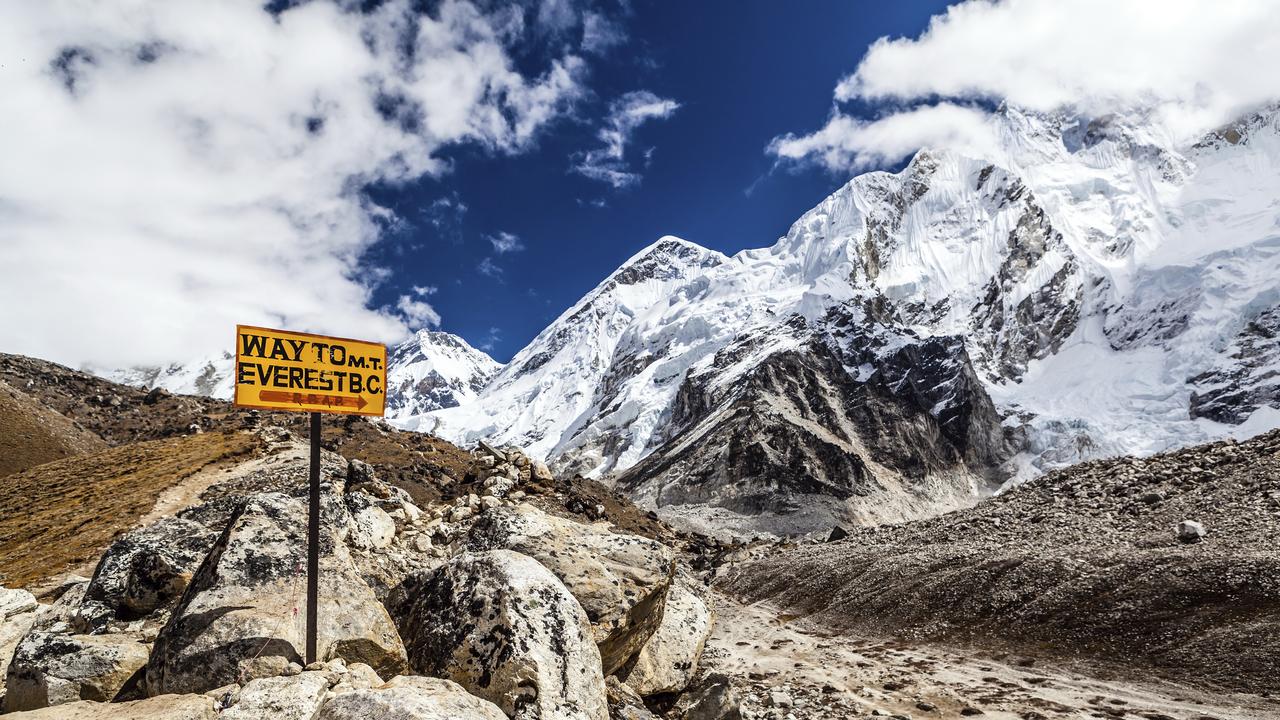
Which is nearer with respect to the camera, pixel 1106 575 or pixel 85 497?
pixel 1106 575

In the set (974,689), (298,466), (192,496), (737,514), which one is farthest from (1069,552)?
(737,514)

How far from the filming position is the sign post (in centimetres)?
965

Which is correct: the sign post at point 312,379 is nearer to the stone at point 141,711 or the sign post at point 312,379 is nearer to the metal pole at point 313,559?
the metal pole at point 313,559

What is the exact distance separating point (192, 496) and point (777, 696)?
81.0 ft

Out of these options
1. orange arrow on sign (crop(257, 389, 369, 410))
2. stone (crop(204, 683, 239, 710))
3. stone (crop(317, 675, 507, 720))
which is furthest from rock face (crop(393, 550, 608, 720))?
orange arrow on sign (crop(257, 389, 369, 410))

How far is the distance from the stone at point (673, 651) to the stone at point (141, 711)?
310 inches

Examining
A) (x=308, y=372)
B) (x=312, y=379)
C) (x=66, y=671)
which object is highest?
(x=308, y=372)

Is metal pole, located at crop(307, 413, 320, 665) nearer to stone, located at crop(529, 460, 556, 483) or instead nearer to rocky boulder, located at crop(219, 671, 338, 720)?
rocky boulder, located at crop(219, 671, 338, 720)

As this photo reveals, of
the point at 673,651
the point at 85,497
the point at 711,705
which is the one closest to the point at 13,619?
the point at 673,651

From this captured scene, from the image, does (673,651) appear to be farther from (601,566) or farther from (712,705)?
(601,566)

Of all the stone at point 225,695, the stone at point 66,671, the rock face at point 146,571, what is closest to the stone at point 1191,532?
the stone at point 225,695

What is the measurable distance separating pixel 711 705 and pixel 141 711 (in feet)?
32.9

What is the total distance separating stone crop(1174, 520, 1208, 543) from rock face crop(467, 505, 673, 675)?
19.7 metres

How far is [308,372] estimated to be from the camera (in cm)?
1035
